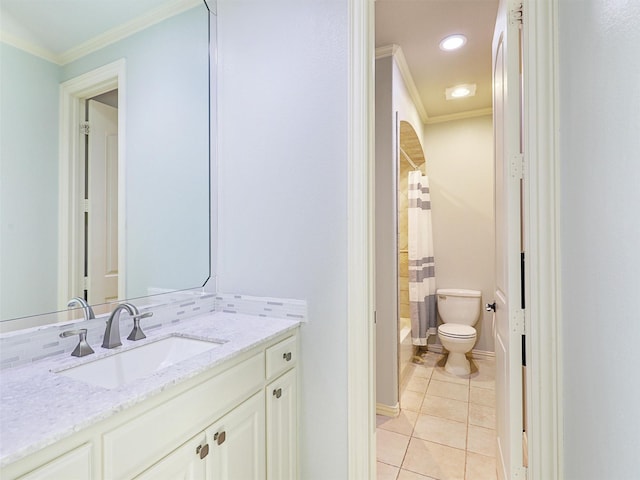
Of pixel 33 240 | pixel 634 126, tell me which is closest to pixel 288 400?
pixel 33 240

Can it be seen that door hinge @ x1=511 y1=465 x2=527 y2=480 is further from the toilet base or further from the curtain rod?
the curtain rod

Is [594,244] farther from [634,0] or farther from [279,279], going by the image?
[279,279]

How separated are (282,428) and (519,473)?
0.93 meters

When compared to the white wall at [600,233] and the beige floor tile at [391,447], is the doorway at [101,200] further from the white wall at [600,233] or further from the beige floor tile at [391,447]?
the beige floor tile at [391,447]

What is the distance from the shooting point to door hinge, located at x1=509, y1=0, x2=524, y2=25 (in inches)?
49.5

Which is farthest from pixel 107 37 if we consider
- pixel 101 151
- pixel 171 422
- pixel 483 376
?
pixel 483 376

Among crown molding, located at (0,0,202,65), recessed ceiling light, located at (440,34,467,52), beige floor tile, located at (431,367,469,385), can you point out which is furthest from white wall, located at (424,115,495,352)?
crown molding, located at (0,0,202,65)

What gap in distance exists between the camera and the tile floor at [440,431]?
1.79 metres

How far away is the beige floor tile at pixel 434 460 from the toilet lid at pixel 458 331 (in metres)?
1.17

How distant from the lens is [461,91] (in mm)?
2971

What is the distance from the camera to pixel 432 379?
117 inches

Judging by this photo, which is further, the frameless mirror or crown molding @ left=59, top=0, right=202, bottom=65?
crown molding @ left=59, top=0, right=202, bottom=65

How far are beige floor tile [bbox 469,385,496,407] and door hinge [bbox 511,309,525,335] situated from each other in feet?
5.27

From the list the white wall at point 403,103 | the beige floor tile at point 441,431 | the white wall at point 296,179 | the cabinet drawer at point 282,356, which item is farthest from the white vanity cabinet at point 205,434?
the white wall at point 403,103
